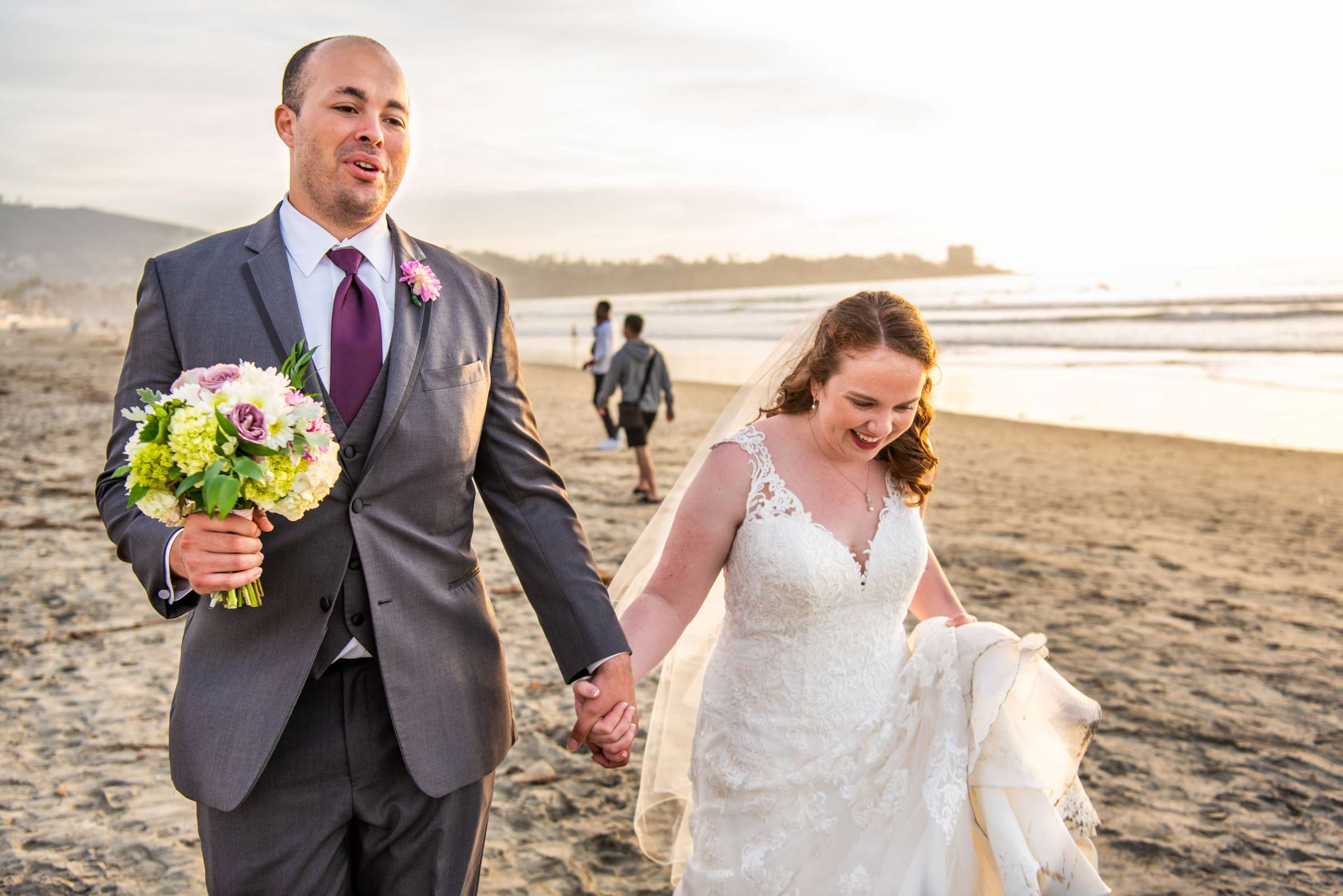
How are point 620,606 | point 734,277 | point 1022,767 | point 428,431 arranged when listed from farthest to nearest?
point 734,277 → point 620,606 → point 1022,767 → point 428,431

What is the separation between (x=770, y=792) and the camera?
2.72 metres

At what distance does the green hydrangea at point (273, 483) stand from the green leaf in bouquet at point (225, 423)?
71 millimetres

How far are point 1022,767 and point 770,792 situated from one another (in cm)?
69

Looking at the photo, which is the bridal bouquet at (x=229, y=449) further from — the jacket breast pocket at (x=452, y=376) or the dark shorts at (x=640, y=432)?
the dark shorts at (x=640, y=432)

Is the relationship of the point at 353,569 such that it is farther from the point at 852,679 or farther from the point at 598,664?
the point at 852,679

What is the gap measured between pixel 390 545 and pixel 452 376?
393 mm

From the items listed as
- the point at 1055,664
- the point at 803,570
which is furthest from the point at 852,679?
the point at 1055,664

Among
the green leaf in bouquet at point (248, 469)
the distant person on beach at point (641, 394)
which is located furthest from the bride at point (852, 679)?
the distant person on beach at point (641, 394)

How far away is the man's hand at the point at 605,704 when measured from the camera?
7.48 ft

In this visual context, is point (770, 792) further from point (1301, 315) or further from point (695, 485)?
point (1301, 315)

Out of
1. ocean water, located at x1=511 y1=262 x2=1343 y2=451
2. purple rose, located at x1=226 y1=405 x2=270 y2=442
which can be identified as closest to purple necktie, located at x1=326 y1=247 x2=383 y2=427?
purple rose, located at x1=226 y1=405 x2=270 y2=442

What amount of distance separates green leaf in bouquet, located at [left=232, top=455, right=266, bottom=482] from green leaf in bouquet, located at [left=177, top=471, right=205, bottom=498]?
0.06 metres

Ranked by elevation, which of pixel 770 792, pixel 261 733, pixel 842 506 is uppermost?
pixel 842 506

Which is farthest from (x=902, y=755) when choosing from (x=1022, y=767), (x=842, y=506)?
(x=842, y=506)
